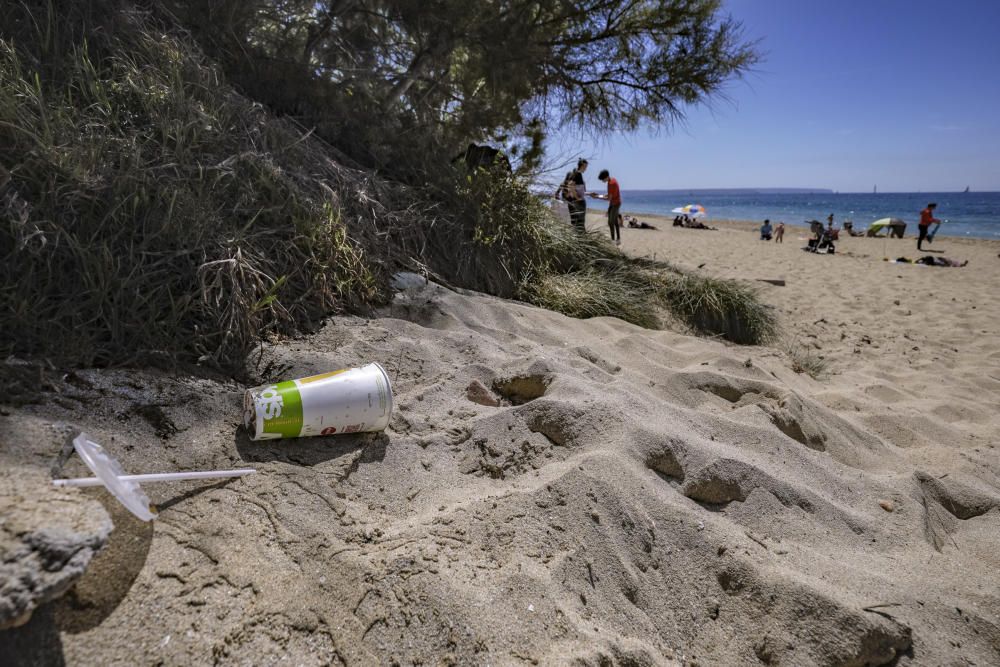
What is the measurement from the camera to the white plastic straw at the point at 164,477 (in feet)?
4.21

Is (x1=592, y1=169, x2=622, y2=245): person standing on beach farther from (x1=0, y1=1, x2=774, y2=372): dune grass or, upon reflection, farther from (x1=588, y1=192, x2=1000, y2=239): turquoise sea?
(x1=588, y1=192, x2=1000, y2=239): turquoise sea

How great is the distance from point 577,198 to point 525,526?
16.0ft

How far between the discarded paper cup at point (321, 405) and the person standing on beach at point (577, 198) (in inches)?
146

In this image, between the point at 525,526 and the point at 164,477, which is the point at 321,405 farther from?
the point at 525,526

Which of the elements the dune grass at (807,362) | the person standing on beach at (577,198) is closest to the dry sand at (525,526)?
the dune grass at (807,362)

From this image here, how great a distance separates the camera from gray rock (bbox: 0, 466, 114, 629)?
0.97 m

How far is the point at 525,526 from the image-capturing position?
1632 millimetres

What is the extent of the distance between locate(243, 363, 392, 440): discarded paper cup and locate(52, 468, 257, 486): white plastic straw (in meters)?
0.19

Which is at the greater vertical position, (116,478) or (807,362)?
(116,478)

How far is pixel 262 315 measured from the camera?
2.40 metres

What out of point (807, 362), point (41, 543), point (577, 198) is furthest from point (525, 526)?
point (577, 198)

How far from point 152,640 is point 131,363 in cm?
106

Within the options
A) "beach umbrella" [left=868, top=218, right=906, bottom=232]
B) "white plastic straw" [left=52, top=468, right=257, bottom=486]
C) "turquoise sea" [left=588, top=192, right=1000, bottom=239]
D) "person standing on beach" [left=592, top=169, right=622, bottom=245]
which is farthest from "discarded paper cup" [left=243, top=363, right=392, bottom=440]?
"turquoise sea" [left=588, top=192, right=1000, bottom=239]

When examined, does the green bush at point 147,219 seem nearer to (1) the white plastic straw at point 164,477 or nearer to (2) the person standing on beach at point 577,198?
(1) the white plastic straw at point 164,477
